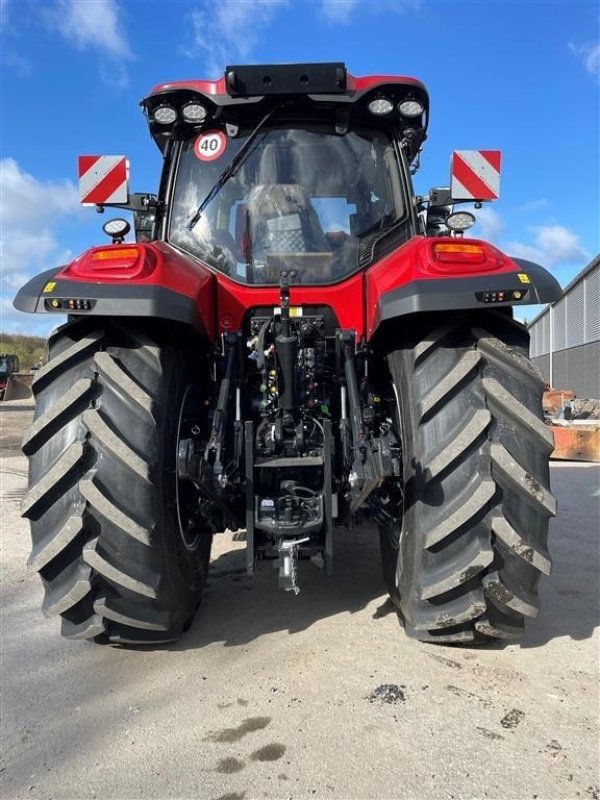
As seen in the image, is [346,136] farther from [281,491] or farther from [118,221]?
[281,491]

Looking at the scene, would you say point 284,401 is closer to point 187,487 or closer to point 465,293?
point 187,487

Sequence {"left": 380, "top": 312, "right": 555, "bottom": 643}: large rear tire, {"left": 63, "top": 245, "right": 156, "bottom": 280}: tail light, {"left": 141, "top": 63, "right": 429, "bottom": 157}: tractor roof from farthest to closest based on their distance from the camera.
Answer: {"left": 141, "top": 63, "right": 429, "bottom": 157}: tractor roof
{"left": 63, "top": 245, "right": 156, "bottom": 280}: tail light
{"left": 380, "top": 312, "right": 555, "bottom": 643}: large rear tire

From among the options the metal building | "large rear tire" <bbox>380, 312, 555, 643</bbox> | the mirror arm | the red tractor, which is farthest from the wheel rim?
the metal building

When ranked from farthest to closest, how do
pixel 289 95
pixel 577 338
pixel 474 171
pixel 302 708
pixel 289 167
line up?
pixel 577 338 → pixel 474 171 → pixel 289 167 → pixel 289 95 → pixel 302 708

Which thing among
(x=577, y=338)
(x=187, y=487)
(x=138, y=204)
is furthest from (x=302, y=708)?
(x=577, y=338)

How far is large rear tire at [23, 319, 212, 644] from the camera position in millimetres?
2473

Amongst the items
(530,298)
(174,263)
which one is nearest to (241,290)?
(174,263)

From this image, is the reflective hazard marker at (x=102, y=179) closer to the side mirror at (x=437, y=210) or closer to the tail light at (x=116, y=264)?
the tail light at (x=116, y=264)

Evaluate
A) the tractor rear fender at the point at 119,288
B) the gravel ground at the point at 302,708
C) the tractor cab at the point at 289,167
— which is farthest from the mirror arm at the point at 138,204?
the gravel ground at the point at 302,708

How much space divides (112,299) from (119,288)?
0.06 metres

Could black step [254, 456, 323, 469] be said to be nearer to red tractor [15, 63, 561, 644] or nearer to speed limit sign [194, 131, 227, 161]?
red tractor [15, 63, 561, 644]

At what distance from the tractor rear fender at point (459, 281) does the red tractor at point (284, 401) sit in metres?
0.01

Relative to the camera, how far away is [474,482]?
2488 millimetres

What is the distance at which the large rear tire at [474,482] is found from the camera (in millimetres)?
2469
